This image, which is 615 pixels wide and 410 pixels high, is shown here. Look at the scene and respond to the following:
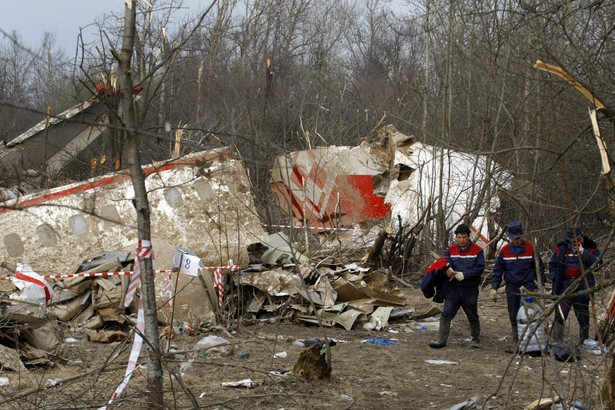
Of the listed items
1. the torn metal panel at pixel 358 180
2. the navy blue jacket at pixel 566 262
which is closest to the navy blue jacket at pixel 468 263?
the navy blue jacket at pixel 566 262

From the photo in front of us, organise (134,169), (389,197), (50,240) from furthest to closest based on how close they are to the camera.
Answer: (389,197), (50,240), (134,169)

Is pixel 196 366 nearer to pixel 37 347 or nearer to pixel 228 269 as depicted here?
pixel 37 347

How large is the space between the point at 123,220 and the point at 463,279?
541 cm

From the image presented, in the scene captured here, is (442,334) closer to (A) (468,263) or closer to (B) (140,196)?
(A) (468,263)

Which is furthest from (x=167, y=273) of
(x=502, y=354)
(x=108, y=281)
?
(x=502, y=354)

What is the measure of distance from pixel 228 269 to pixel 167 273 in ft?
3.16

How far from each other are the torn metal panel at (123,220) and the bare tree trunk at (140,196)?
219 inches

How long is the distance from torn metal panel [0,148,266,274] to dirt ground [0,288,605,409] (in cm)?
212

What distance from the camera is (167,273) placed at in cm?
889

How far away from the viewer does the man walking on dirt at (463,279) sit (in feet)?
27.4

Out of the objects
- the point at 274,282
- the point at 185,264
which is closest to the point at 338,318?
the point at 274,282

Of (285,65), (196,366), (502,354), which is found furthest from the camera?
(285,65)

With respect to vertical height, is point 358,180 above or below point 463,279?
above

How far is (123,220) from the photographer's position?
10648 mm
